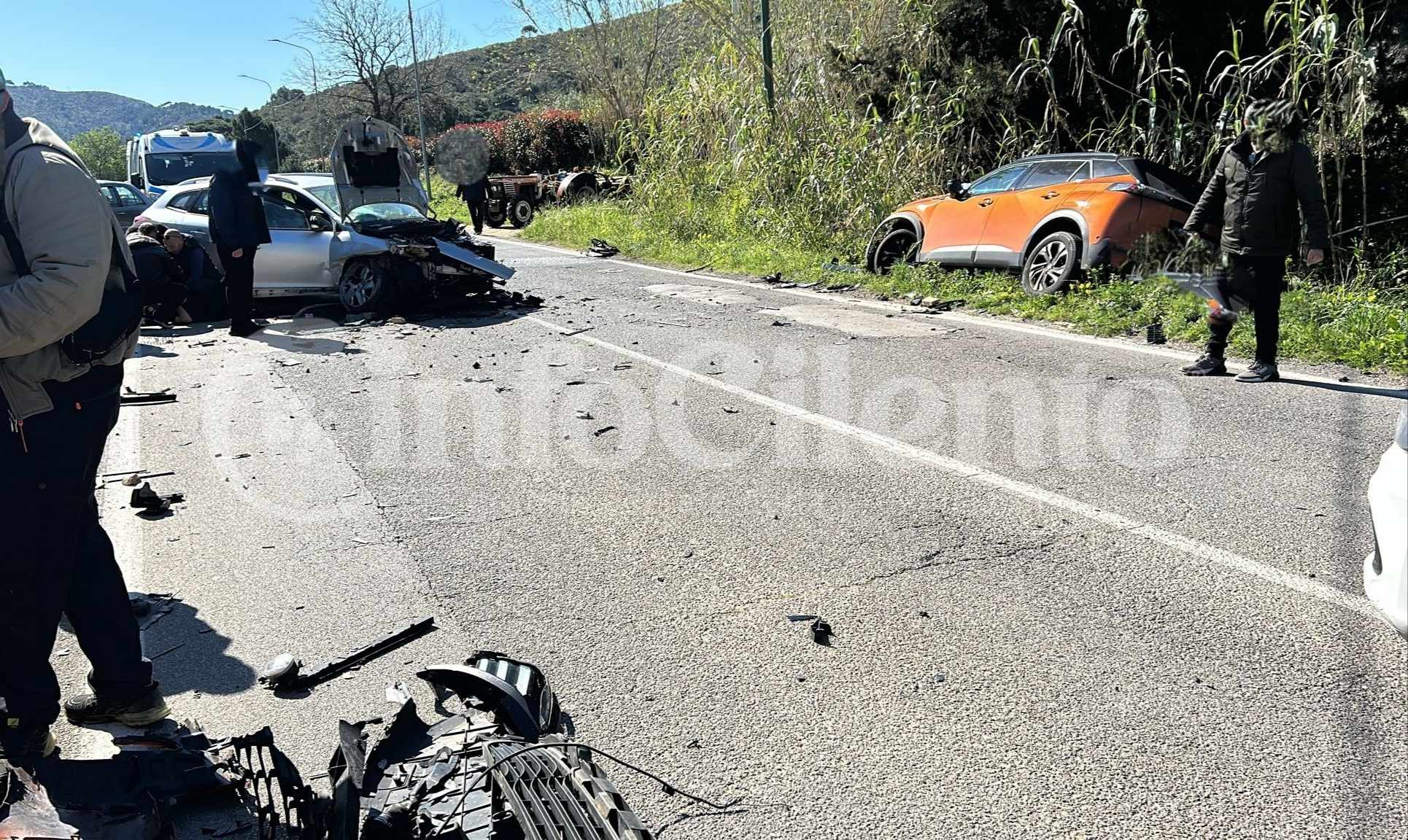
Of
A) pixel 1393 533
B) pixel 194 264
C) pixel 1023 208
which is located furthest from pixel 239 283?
pixel 1393 533

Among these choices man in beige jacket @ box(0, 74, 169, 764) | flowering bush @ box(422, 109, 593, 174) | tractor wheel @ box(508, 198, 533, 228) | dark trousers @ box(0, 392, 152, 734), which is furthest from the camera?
flowering bush @ box(422, 109, 593, 174)

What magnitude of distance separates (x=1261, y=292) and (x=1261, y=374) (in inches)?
23.0

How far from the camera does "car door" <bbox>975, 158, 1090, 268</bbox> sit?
37.3 ft

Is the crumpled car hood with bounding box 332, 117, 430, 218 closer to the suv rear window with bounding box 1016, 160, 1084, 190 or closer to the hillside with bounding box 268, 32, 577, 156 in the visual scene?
the suv rear window with bounding box 1016, 160, 1084, 190

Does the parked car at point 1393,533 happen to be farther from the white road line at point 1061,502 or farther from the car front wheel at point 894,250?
the car front wheel at point 894,250

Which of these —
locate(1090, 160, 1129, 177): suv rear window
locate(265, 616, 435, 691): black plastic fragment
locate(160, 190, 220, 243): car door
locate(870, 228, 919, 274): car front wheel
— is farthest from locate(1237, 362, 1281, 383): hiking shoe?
locate(160, 190, 220, 243): car door

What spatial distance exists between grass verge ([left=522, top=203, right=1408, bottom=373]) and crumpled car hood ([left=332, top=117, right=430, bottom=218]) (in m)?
5.01

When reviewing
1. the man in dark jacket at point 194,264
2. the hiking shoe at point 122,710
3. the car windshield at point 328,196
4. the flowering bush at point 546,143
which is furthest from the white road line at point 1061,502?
the flowering bush at point 546,143

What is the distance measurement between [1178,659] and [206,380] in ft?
26.3

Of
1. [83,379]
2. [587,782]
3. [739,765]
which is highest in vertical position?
[83,379]

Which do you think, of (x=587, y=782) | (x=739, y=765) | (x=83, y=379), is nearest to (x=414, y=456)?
(x=83, y=379)

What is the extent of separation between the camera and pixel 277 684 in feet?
11.8

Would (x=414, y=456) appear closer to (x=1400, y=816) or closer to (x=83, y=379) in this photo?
(x=83, y=379)

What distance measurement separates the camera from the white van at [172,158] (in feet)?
83.1
